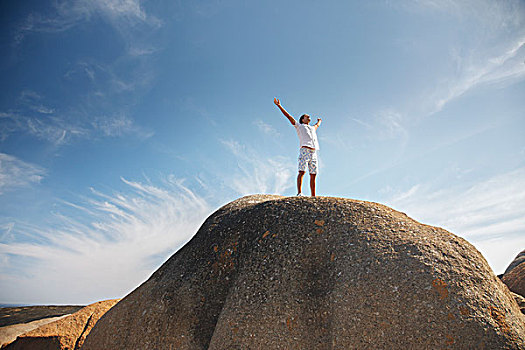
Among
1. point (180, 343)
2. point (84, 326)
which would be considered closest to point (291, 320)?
point (180, 343)

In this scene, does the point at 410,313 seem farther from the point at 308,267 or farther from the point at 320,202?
the point at 320,202

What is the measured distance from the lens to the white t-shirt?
940 centimetres

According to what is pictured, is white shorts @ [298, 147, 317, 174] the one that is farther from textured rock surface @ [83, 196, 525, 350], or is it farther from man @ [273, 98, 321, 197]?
textured rock surface @ [83, 196, 525, 350]

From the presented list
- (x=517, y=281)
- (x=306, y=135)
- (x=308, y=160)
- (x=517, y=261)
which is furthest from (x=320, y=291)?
(x=517, y=261)

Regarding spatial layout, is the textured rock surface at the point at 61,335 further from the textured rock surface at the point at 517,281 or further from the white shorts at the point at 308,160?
the textured rock surface at the point at 517,281

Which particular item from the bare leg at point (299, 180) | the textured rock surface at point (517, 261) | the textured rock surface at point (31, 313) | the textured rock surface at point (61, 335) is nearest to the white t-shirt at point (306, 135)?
the bare leg at point (299, 180)

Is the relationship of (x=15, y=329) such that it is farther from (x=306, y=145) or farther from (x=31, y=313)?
(x=306, y=145)

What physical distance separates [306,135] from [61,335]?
799cm

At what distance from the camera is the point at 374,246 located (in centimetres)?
486

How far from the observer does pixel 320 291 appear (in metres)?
4.85

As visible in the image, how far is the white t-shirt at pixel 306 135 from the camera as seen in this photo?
9.40 metres

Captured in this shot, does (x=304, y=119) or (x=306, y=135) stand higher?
(x=304, y=119)

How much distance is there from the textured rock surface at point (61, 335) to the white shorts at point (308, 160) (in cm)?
687

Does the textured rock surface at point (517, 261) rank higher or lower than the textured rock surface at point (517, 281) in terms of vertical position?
higher
